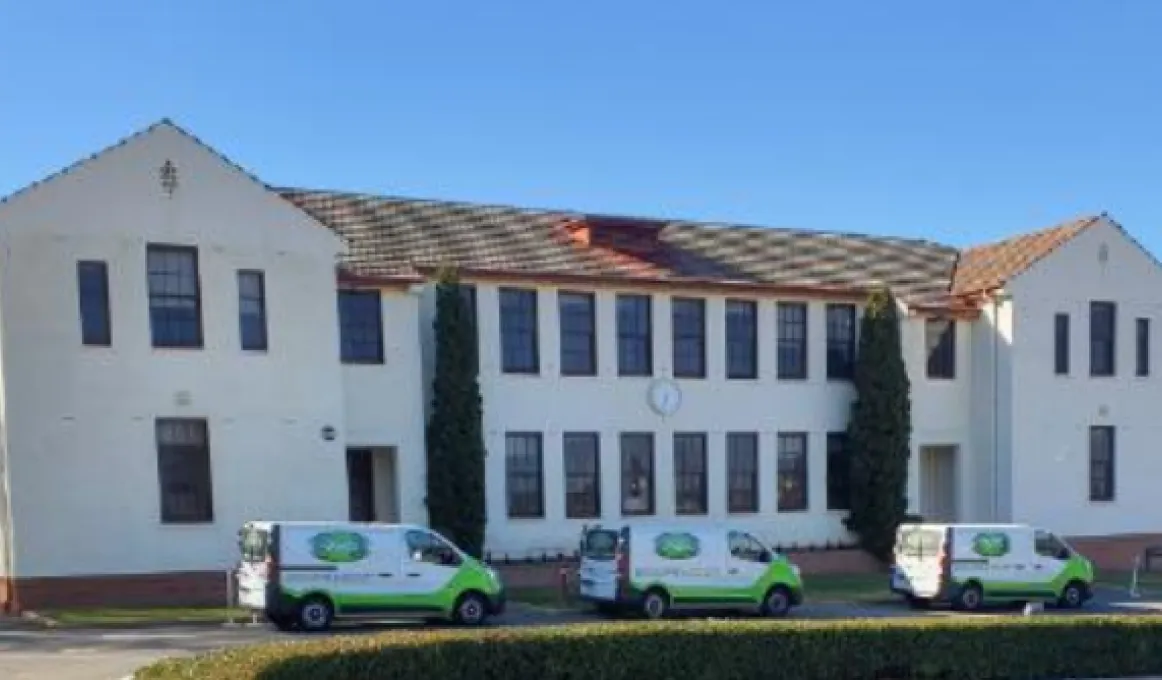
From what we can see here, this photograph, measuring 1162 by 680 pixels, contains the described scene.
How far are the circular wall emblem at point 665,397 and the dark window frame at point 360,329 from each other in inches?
266

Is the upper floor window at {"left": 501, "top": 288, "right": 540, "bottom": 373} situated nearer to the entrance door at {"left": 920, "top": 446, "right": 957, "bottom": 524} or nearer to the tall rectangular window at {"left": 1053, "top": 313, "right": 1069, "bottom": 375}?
the entrance door at {"left": 920, "top": 446, "right": 957, "bottom": 524}

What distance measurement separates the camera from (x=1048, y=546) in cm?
2145

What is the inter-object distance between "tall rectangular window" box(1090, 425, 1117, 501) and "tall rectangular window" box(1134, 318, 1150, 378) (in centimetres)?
194

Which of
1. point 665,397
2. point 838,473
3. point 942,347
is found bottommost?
point 838,473

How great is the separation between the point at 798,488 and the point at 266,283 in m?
14.4

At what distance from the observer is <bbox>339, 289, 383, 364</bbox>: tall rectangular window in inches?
872

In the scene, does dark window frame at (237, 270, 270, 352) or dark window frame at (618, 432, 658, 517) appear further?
dark window frame at (618, 432, 658, 517)

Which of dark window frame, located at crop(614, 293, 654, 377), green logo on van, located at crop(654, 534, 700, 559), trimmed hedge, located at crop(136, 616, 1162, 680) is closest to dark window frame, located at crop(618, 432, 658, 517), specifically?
dark window frame, located at crop(614, 293, 654, 377)

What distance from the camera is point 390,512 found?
23.1m

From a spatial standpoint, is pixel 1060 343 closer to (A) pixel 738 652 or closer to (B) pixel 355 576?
(A) pixel 738 652

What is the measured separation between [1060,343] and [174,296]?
22.5 metres

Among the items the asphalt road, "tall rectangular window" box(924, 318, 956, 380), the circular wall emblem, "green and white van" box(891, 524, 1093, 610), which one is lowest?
"green and white van" box(891, 524, 1093, 610)

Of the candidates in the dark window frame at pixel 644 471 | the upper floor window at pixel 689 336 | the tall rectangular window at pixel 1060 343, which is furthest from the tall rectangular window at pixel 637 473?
the tall rectangular window at pixel 1060 343

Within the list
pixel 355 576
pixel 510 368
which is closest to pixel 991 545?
pixel 510 368
